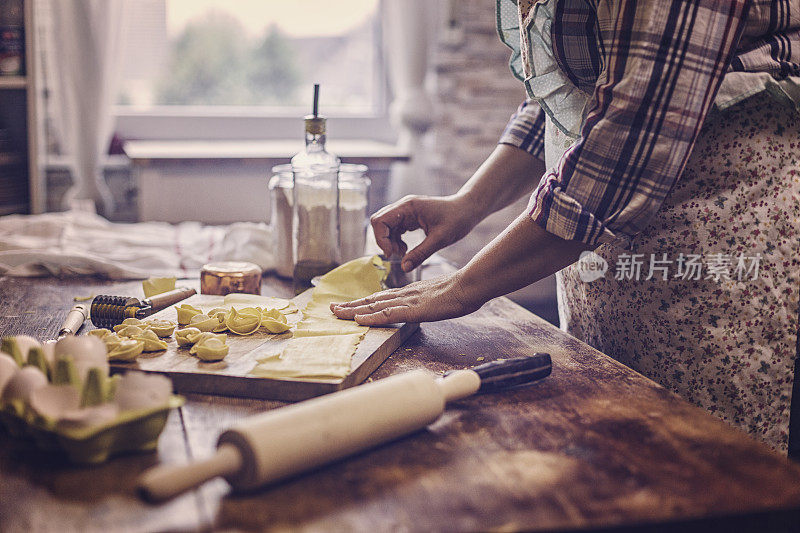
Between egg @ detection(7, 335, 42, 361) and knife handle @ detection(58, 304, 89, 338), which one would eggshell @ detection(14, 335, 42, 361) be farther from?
knife handle @ detection(58, 304, 89, 338)

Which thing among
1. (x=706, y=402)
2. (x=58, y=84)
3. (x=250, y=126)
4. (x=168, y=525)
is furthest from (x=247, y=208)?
(x=168, y=525)

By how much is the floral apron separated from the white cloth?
0.74 metres

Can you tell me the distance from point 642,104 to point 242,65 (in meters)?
2.60

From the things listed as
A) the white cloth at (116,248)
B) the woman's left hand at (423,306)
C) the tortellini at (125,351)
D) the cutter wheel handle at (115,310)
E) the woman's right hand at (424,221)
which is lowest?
the white cloth at (116,248)

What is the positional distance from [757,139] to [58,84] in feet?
8.31

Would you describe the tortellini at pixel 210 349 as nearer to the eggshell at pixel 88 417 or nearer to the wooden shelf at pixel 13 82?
the eggshell at pixel 88 417

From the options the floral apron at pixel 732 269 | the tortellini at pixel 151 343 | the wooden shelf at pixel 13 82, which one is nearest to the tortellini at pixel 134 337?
the tortellini at pixel 151 343

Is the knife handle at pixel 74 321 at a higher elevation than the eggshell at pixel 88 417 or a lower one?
lower

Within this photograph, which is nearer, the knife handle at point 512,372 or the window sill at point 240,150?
the knife handle at point 512,372

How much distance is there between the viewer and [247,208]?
2.74 meters

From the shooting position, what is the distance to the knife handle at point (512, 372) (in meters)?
0.74

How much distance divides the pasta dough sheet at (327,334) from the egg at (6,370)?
8.7 inches

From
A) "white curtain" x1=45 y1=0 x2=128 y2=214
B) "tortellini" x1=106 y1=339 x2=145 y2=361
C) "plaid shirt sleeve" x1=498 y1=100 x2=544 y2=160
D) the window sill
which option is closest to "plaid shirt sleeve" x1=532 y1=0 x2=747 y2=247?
"plaid shirt sleeve" x1=498 y1=100 x2=544 y2=160

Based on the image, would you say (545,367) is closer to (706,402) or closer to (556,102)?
(706,402)
